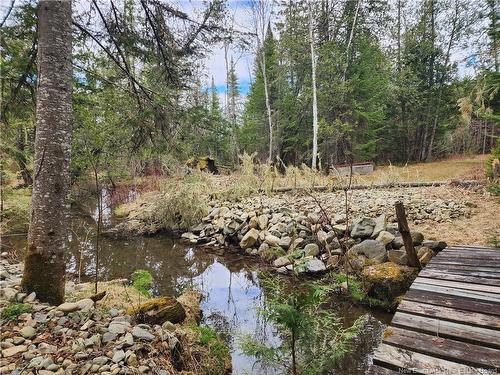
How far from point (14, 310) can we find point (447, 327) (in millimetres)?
3157

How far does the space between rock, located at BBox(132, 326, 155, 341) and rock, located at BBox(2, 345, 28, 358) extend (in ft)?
2.17

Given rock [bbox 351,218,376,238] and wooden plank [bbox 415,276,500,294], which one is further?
rock [bbox 351,218,376,238]

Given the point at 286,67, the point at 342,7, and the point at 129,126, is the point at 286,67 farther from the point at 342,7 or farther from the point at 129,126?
the point at 129,126

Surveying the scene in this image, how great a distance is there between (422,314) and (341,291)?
2.10m

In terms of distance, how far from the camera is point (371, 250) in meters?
4.69

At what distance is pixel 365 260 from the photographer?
4492 millimetres

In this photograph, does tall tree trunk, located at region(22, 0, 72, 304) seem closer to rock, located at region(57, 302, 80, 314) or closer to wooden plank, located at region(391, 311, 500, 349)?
rock, located at region(57, 302, 80, 314)

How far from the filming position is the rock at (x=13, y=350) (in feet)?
5.76

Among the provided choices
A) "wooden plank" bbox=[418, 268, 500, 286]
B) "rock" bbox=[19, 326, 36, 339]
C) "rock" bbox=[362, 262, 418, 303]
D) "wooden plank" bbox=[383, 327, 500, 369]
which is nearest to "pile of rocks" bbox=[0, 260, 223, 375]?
"rock" bbox=[19, 326, 36, 339]

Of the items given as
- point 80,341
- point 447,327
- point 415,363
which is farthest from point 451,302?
point 80,341

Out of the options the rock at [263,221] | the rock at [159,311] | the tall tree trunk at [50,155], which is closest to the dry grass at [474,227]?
the rock at [263,221]

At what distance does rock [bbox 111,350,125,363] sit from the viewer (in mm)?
1854

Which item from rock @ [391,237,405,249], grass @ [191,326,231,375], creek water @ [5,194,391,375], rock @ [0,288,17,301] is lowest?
creek water @ [5,194,391,375]

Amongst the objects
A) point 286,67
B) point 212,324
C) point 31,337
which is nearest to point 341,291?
point 212,324
